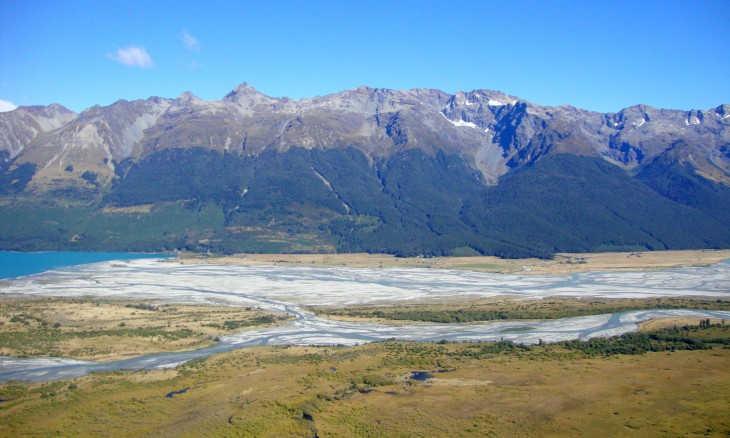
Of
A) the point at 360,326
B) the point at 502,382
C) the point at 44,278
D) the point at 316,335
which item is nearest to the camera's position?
the point at 502,382

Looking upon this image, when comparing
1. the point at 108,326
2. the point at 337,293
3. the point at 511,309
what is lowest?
the point at 108,326

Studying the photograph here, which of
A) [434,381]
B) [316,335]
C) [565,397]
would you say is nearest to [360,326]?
[316,335]

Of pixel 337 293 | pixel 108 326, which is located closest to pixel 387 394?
pixel 108 326

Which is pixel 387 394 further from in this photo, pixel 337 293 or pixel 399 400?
pixel 337 293

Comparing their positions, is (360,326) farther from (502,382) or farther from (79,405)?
(79,405)

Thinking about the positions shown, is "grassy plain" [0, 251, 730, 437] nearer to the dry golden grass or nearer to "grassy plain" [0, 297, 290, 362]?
the dry golden grass

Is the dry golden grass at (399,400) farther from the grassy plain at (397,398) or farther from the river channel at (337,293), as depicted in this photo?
the river channel at (337,293)

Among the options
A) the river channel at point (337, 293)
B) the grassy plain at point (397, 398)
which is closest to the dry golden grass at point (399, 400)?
the grassy plain at point (397, 398)

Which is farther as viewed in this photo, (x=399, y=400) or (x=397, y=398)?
(x=397, y=398)

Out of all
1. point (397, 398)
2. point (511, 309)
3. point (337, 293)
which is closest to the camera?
point (397, 398)
